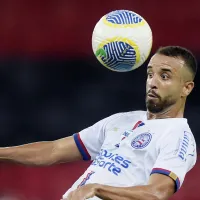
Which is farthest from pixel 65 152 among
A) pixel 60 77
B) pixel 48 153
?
pixel 60 77

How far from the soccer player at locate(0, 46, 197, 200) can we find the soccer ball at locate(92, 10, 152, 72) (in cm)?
20

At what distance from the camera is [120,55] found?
4320 millimetres

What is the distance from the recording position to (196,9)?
7.07 metres

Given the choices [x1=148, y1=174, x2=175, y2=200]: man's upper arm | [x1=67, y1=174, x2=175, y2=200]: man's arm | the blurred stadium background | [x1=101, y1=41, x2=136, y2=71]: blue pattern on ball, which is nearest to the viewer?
[x1=67, y1=174, x2=175, y2=200]: man's arm

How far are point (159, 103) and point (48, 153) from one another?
0.76m

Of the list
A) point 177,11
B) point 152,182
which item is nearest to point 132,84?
point 177,11

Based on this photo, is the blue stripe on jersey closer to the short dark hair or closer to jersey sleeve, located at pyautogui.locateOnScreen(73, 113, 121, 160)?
jersey sleeve, located at pyautogui.locateOnScreen(73, 113, 121, 160)

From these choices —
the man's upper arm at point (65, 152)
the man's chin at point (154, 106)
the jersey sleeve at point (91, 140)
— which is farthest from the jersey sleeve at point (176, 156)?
the man's upper arm at point (65, 152)

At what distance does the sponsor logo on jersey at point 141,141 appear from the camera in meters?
4.01

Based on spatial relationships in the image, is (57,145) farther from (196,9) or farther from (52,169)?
(196,9)

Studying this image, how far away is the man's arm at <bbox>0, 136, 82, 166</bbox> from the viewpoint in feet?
14.4

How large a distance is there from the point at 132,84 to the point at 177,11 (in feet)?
2.74

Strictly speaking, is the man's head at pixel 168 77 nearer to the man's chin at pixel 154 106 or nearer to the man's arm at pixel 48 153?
the man's chin at pixel 154 106

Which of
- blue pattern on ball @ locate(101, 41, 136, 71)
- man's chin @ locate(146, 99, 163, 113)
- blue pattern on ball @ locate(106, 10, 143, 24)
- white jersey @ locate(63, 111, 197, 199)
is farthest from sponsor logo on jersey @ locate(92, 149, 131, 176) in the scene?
blue pattern on ball @ locate(106, 10, 143, 24)
